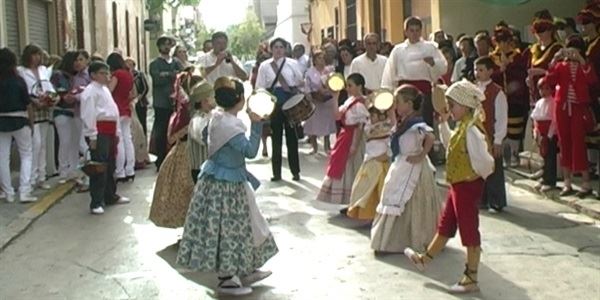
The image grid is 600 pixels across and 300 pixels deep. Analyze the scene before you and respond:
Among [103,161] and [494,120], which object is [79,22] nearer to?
[103,161]

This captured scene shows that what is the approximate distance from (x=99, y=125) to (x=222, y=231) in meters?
3.83

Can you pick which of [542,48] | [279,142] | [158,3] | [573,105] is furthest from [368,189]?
[158,3]

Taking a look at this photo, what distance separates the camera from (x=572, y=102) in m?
9.29

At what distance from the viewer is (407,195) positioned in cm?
700

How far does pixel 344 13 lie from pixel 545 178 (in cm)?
1878

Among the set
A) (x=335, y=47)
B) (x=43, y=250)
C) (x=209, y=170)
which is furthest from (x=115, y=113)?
(x=335, y=47)

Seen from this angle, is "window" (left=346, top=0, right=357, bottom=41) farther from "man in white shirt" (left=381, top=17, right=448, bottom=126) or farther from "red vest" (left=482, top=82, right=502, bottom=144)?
"red vest" (left=482, top=82, right=502, bottom=144)

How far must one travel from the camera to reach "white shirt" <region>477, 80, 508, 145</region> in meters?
8.19

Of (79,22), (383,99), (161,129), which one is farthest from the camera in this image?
(79,22)

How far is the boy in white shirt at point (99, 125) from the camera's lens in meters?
9.13

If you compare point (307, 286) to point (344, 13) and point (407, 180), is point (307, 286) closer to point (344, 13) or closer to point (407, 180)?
point (407, 180)

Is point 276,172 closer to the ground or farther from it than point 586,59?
closer to the ground

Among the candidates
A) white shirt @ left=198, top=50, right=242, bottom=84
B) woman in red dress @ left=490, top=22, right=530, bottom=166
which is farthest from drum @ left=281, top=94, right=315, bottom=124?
woman in red dress @ left=490, top=22, right=530, bottom=166

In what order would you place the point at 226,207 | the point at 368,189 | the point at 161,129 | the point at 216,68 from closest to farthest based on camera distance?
the point at 226,207
the point at 368,189
the point at 216,68
the point at 161,129
